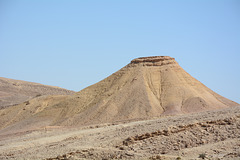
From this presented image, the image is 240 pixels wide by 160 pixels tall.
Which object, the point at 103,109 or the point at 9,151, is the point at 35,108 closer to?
the point at 103,109

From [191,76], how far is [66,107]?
1753 centimetres

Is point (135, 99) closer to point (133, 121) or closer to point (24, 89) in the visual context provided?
point (133, 121)

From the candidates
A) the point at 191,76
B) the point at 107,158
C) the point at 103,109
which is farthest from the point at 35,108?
the point at 107,158

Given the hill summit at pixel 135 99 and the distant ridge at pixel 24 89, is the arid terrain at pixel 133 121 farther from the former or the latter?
the distant ridge at pixel 24 89

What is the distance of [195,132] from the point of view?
17.8m

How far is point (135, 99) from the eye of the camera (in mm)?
43844

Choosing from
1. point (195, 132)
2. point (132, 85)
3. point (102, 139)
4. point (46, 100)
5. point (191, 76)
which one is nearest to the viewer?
point (195, 132)

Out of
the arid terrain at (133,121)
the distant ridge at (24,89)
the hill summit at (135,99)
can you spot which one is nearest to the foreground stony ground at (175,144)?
the arid terrain at (133,121)

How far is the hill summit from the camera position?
41.7m

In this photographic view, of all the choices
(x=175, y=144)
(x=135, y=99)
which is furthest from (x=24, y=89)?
(x=175, y=144)

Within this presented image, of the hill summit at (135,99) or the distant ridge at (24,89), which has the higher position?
the distant ridge at (24,89)

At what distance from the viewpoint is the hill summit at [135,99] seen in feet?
137

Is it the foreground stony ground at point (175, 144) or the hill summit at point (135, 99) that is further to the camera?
the hill summit at point (135, 99)

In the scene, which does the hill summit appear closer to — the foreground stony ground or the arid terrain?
the arid terrain
